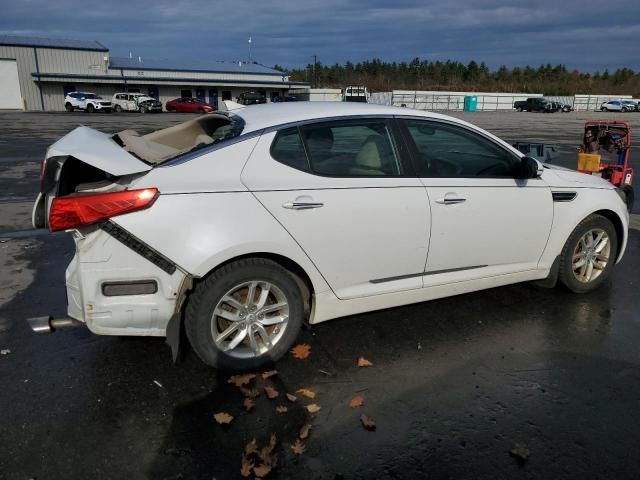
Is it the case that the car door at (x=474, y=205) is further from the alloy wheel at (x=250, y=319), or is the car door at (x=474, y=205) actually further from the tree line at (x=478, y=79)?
the tree line at (x=478, y=79)

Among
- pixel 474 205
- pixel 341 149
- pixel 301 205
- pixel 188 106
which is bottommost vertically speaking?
pixel 188 106

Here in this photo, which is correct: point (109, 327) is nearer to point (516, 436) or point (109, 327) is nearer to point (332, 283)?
point (332, 283)

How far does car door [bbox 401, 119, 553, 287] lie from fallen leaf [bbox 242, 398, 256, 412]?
161 centimetres

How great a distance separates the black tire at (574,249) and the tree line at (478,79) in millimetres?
84962

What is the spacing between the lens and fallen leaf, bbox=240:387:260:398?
332 cm

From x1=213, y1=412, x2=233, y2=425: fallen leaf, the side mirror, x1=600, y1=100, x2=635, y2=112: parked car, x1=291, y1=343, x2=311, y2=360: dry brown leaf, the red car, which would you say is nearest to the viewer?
x1=213, y1=412, x2=233, y2=425: fallen leaf

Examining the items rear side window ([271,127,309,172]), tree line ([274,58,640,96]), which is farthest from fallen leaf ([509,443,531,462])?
tree line ([274,58,640,96])

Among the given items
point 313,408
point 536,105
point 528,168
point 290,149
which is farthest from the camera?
point 536,105

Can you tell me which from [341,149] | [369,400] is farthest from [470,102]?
[369,400]

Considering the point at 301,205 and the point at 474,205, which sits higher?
the point at 301,205

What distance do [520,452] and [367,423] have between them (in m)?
0.82

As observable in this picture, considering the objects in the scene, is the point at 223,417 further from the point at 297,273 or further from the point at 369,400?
the point at 297,273

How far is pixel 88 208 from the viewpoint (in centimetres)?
308

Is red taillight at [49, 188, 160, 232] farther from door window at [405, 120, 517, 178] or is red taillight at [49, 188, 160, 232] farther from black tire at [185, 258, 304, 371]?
door window at [405, 120, 517, 178]
